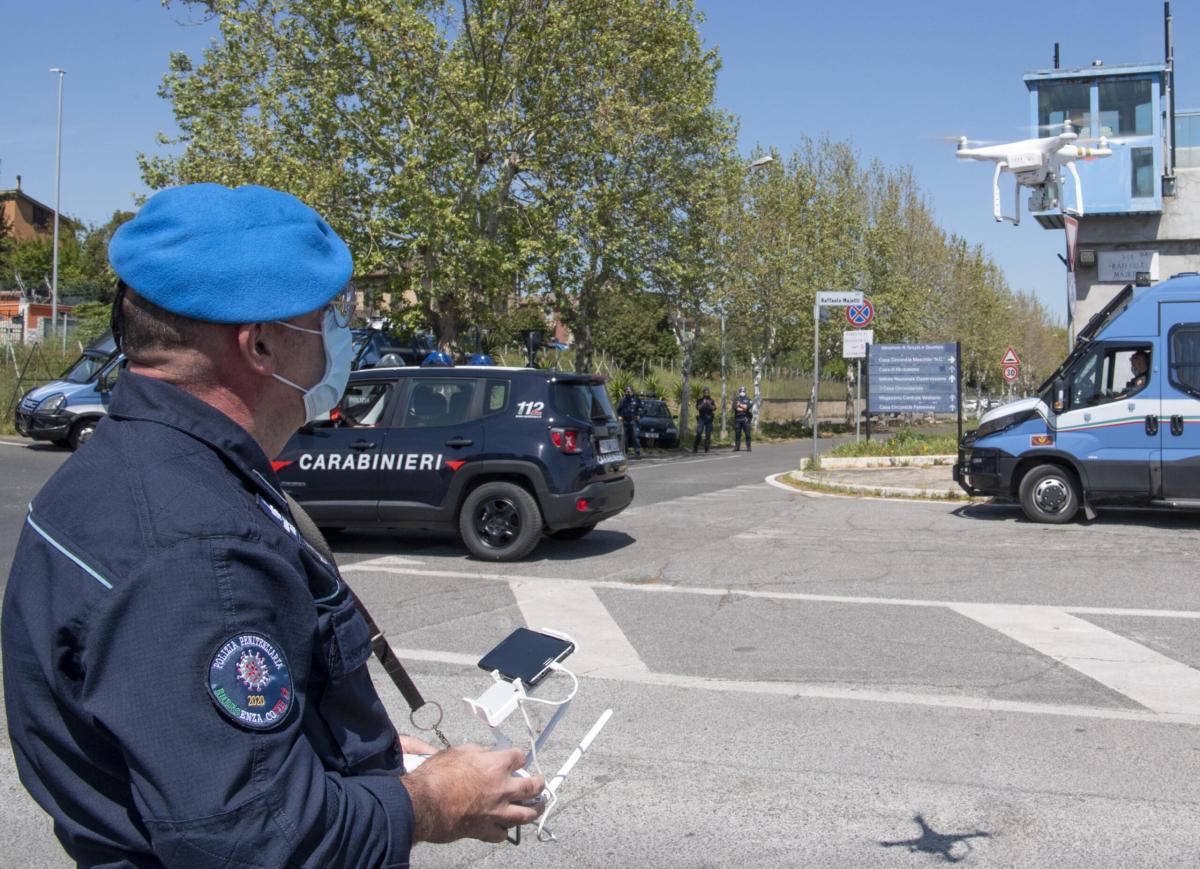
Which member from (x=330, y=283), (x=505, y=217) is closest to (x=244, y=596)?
(x=330, y=283)

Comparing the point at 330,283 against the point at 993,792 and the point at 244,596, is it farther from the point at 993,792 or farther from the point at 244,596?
the point at 993,792

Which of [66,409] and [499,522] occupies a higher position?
[66,409]

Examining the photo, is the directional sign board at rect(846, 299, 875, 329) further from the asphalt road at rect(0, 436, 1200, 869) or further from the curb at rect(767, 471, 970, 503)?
the asphalt road at rect(0, 436, 1200, 869)

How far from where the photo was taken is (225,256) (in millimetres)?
1621

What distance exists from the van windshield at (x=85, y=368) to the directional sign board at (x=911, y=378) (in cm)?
1546

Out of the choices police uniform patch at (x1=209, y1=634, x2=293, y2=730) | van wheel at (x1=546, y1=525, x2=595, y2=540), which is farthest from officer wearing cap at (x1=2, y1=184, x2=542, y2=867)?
van wheel at (x1=546, y1=525, x2=595, y2=540)

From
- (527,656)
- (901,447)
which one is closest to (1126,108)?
(901,447)

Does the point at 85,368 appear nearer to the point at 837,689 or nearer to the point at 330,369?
the point at 837,689

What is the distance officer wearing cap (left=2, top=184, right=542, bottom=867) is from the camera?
4.44 ft

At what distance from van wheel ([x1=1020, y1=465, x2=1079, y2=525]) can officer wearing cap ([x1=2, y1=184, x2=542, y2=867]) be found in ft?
41.8

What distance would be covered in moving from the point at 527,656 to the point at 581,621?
19.5 ft

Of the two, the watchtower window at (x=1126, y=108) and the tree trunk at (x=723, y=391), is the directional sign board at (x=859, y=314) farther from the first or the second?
the tree trunk at (x=723, y=391)

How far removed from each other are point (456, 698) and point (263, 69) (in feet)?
80.0

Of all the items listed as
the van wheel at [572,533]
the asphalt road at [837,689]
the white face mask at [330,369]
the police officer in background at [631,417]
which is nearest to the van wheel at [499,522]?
the asphalt road at [837,689]
